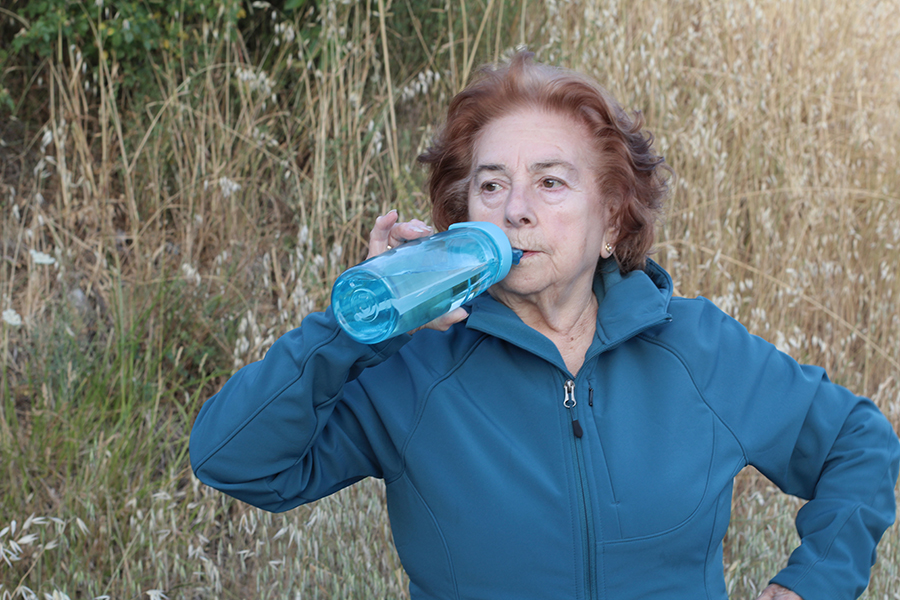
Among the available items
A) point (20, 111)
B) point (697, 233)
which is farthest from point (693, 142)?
point (20, 111)

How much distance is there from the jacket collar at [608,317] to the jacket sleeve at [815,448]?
0.50 feet

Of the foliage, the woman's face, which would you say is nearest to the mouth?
the woman's face

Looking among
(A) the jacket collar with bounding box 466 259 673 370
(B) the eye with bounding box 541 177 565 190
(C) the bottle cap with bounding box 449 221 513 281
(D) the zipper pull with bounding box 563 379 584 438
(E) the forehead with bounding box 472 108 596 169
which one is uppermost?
(E) the forehead with bounding box 472 108 596 169

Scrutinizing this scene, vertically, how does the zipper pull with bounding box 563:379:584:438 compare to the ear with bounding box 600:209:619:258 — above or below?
below

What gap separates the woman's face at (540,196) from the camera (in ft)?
5.06

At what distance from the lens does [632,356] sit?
5.09ft

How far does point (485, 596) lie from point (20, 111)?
3790 millimetres

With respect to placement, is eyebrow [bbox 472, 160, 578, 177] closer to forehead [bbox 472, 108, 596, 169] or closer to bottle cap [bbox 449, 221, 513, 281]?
forehead [bbox 472, 108, 596, 169]

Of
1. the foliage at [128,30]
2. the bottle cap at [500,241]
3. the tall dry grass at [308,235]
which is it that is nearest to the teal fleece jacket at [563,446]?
the bottle cap at [500,241]

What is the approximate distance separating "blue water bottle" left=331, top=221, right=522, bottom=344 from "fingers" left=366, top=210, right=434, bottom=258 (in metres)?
0.02

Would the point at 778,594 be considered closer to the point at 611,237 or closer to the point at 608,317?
the point at 608,317

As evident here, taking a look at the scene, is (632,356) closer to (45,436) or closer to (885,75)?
(45,436)

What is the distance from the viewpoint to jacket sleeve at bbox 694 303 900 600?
1527 mm

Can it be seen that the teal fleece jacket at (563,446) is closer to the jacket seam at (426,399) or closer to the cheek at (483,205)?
the jacket seam at (426,399)
